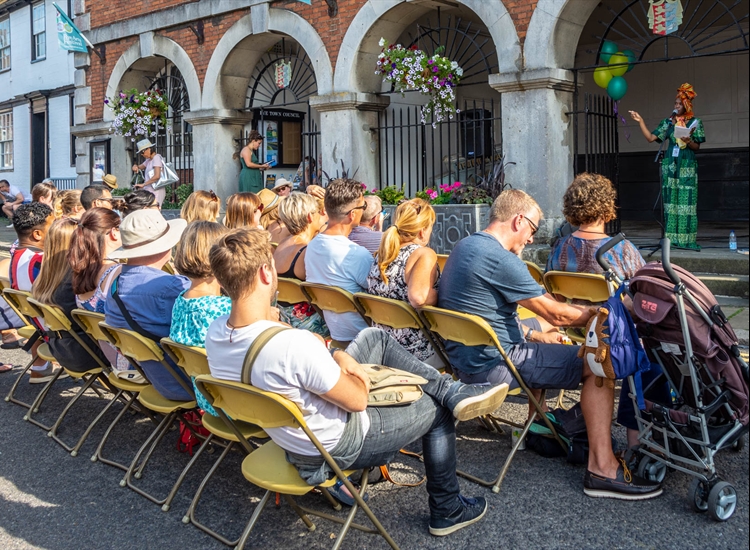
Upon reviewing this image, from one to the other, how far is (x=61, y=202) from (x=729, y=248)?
7.02 metres

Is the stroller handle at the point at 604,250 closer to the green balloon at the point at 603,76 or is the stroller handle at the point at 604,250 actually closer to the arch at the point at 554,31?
the arch at the point at 554,31

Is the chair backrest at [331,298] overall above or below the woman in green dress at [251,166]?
below

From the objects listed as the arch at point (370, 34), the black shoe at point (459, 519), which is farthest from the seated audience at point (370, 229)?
the arch at point (370, 34)

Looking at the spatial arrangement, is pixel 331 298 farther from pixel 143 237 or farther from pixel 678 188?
pixel 678 188

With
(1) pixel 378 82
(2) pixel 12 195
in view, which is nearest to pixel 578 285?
(1) pixel 378 82

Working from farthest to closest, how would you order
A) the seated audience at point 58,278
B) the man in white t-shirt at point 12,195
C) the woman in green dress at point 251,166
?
the man in white t-shirt at point 12,195 → the woman in green dress at point 251,166 → the seated audience at point 58,278

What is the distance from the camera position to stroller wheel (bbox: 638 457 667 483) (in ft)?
11.6

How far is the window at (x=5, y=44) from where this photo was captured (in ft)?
75.1

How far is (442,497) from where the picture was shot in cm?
323

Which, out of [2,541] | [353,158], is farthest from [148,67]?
[2,541]

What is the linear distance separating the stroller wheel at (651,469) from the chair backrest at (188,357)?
201 centimetres

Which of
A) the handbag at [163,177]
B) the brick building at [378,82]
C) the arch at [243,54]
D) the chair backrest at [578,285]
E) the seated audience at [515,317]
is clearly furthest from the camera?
the handbag at [163,177]

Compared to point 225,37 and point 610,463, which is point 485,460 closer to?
point 610,463

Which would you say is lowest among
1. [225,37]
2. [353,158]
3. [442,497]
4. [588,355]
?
[442,497]
